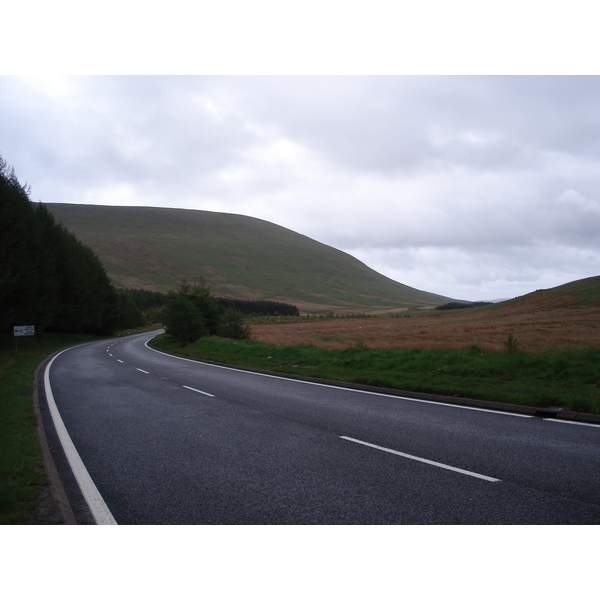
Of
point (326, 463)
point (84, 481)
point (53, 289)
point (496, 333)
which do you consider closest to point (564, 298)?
point (496, 333)

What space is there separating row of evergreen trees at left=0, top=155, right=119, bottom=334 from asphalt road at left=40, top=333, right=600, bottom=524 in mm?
25044

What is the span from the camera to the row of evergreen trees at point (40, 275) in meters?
31.2

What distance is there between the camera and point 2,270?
2833 centimetres

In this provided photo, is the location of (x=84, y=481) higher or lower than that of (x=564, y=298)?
lower

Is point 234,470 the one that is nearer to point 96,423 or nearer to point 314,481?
point 314,481

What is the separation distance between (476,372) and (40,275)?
38.4 meters

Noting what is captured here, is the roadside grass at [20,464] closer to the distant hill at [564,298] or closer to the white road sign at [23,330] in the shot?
the white road sign at [23,330]

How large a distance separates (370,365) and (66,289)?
43241 millimetres

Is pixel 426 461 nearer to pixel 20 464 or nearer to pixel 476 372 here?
pixel 20 464

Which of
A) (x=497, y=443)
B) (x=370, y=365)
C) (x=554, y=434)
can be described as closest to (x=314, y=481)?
(x=497, y=443)

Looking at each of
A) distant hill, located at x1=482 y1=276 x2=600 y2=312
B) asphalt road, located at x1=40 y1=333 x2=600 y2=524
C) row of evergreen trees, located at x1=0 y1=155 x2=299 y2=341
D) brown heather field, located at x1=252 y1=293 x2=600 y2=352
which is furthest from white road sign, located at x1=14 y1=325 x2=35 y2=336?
distant hill, located at x1=482 y1=276 x2=600 y2=312

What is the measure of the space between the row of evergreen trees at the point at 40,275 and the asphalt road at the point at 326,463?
25.0m

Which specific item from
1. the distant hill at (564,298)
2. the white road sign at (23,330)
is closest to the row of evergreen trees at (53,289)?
the white road sign at (23,330)

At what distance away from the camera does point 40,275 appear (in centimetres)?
3853
